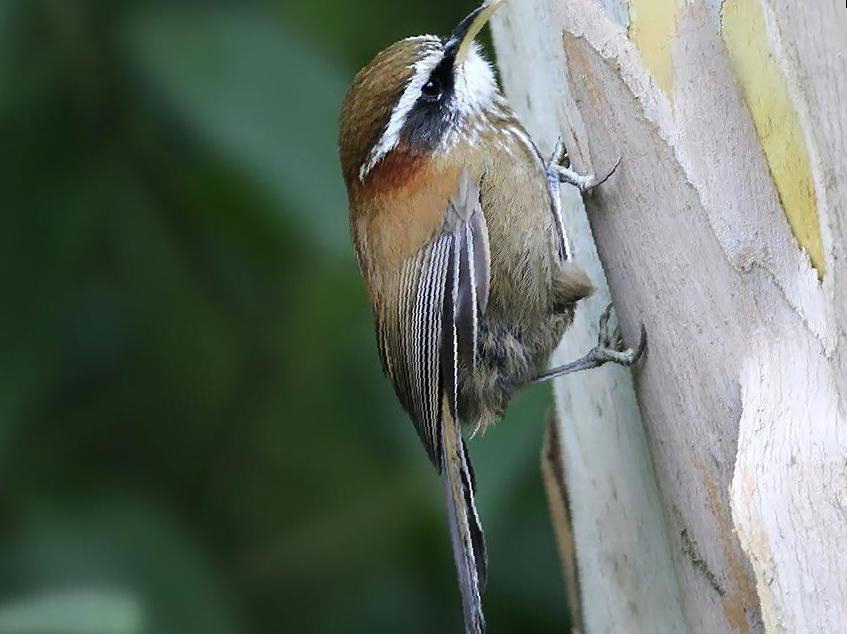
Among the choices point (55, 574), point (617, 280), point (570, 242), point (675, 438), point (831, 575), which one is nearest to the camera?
point (831, 575)

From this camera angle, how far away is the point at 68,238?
3205 millimetres

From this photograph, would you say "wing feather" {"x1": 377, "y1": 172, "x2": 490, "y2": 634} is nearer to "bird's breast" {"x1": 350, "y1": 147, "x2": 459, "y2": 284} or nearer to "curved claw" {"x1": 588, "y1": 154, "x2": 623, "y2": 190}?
"bird's breast" {"x1": 350, "y1": 147, "x2": 459, "y2": 284}

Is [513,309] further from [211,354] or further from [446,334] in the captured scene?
[211,354]

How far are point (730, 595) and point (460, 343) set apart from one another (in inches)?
39.2

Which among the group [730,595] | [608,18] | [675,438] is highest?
[608,18]

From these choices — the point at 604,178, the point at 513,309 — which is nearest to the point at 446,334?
the point at 513,309

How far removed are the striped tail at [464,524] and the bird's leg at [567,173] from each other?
0.50 meters

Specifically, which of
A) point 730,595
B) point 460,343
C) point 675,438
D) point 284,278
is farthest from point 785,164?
point 284,278

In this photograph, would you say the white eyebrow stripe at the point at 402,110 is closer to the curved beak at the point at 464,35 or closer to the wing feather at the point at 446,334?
the curved beak at the point at 464,35

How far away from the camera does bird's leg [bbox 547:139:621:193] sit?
210 cm

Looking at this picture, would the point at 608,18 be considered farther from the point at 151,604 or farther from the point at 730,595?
the point at 151,604

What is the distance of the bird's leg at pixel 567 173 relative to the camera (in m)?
2.10

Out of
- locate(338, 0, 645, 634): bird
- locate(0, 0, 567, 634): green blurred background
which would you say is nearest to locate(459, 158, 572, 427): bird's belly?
locate(338, 0, 645, 634): bird

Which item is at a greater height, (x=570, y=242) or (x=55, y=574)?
(x=570, y=242)
